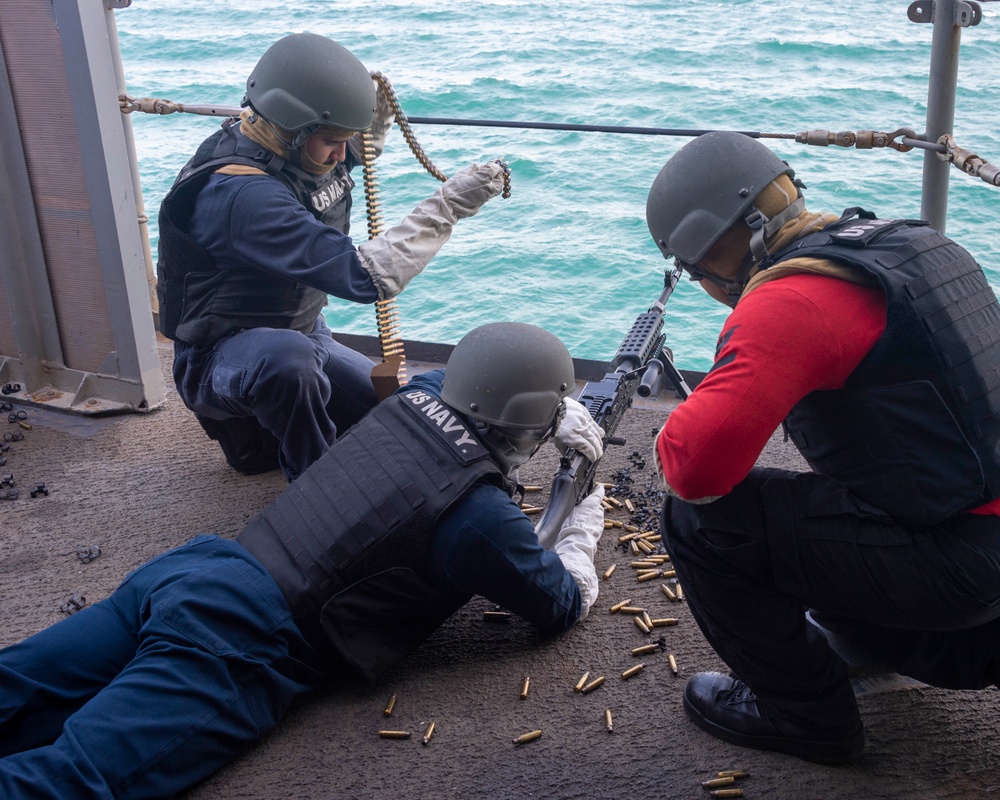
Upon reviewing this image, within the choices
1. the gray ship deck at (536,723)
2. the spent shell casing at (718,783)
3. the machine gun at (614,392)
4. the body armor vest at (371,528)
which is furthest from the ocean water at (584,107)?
the spent shell casing at (718,783)

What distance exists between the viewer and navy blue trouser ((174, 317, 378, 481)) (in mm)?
3854

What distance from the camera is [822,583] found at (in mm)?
2504

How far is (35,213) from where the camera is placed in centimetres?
481

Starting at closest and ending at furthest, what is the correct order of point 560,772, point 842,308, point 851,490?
1. point 842,308
2. point 851,490
3. point 560,772

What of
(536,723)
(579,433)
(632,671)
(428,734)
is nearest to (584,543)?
(579,433)

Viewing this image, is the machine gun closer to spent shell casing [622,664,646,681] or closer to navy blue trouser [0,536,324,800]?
spent shell casing [622,664,646,681]

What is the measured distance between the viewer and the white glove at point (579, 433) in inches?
138

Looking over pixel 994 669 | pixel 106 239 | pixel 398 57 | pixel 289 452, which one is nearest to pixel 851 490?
pixel 994 669

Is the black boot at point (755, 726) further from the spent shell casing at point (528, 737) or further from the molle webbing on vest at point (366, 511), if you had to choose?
the molle webbing on vest at point (366, 511)

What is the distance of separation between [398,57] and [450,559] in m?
22.5

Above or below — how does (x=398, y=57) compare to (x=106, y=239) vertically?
below

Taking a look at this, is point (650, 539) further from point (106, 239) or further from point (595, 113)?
point (595, 113)

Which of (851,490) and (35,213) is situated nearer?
(851,490)

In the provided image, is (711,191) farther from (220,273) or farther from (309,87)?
(220,273)
